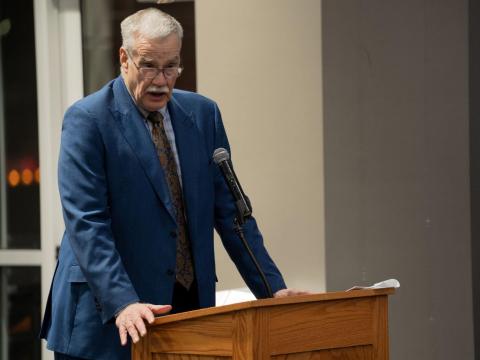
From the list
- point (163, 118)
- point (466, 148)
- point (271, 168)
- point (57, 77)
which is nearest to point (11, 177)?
point (57, 77)

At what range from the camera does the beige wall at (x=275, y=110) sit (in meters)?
4.14

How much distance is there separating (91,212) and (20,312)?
2.80 metres

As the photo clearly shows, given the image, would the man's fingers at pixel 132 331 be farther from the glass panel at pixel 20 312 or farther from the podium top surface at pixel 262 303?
the glass panel at pixel 20 312

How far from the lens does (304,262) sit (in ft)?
13.7

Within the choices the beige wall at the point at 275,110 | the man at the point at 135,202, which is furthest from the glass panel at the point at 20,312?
the man at the point at 135,202

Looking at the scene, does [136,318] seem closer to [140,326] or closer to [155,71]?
[140,326]

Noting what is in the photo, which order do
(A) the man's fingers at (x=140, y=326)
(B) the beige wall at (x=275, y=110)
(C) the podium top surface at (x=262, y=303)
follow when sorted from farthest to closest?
(B) the beige wall at (x=275, y=110) < (A) the man's fingers at (x=140, y=326) < (C) the podium top surface at (x=262, y=303)

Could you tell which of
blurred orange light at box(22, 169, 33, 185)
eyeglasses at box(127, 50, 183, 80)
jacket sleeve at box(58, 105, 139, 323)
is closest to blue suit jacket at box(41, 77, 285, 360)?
jacket sleeve at box(58, 105, 139, 323)

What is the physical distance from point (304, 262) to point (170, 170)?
1447 mm

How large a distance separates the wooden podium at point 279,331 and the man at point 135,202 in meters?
0.30

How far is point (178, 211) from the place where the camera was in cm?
283

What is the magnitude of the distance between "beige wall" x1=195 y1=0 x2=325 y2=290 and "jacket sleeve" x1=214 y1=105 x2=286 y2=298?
1165 millimetres

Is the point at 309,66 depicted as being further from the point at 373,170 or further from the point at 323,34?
the point at 373,170

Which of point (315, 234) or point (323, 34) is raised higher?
point (323, 34)
